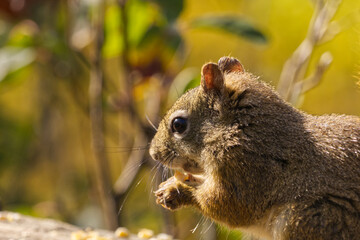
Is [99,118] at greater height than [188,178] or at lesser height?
greater

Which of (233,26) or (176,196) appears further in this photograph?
(233,26)

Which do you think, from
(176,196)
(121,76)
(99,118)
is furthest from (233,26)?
(176,196)

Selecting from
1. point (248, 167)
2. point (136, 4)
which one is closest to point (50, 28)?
point (136, 4)

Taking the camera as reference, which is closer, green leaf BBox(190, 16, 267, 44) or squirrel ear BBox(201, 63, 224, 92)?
squirrel ear BBox(201, 63, 224, 92)

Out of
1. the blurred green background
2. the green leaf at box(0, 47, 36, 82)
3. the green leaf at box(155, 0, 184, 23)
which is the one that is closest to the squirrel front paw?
the blurred green background

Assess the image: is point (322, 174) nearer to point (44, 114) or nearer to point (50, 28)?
point (50, 28)

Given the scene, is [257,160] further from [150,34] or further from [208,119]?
[150,34]

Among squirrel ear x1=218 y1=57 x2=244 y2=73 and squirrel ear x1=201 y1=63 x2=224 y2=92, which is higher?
squirrel ear x1=218 y1=57 x2=244 y2=73

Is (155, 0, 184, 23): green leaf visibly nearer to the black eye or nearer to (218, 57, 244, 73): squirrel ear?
(218, 57, 244, 73): squirrel ear
